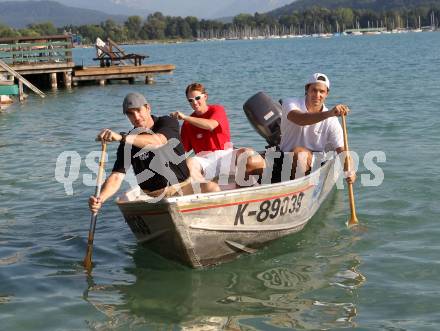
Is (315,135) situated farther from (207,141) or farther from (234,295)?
(234,295)

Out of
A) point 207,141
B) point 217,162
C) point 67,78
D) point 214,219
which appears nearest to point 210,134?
point 207,141

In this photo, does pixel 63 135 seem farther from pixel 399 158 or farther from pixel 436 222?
pixel 436 222

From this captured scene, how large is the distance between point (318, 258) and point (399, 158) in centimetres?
549

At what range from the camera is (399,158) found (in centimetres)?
1298

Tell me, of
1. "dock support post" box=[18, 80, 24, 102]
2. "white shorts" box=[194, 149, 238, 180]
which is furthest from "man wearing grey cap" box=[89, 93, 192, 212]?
"dock support post" box=[18, 80, 24, 102]

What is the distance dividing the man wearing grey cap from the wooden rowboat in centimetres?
25

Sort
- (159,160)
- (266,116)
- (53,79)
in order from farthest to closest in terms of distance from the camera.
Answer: (53,79)
(266,116)
(159,160)

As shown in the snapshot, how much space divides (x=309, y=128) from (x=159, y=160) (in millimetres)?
2494

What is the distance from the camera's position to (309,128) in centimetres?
909

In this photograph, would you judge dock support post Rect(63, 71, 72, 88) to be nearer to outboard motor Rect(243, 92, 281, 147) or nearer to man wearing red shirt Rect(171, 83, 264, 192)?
outboard motor Rect(243, 92, 281, 147)

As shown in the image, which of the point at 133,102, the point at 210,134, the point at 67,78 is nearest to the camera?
the point at 133,102

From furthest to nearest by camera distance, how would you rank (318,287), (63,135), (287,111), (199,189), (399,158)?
(63,135), (399,158), (287,111), (199,189), (318,287)

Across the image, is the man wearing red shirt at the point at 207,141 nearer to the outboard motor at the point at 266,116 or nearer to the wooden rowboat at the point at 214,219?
the wooden rowboat at the point at 214,219

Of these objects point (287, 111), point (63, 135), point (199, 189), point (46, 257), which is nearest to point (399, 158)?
point (287, 111)
